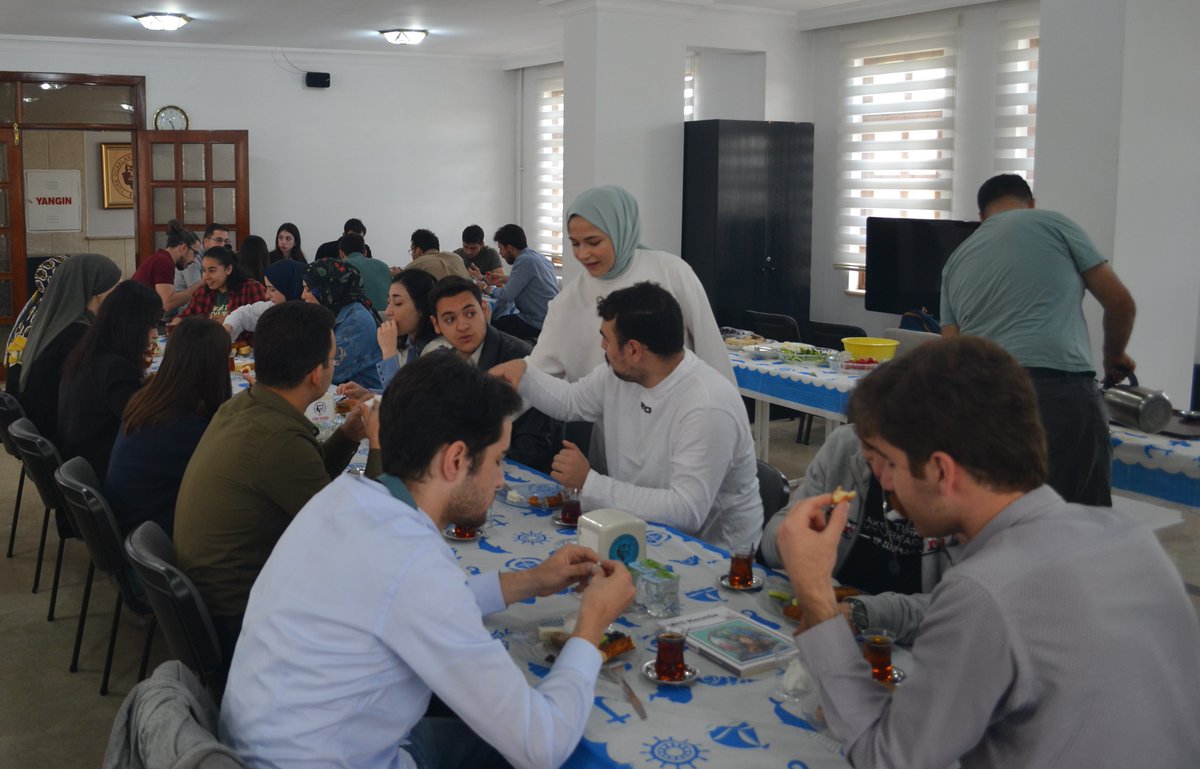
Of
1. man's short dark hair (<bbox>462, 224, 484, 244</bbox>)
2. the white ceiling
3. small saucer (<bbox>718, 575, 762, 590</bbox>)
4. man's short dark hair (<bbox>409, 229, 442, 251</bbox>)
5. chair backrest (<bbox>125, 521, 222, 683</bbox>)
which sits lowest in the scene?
chair backrest (<bbox>125, 521, 222, 683</bbox>)

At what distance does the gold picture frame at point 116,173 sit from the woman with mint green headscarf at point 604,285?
912cm

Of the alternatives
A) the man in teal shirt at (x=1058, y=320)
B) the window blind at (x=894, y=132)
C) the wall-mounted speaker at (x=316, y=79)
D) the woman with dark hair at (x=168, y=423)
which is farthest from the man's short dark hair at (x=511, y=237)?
the woman with dark hair at (x=168, y=423)

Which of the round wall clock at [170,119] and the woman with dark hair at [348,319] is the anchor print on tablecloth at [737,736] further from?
the round wall clock at [170,119]

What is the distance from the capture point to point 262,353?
8.94ft

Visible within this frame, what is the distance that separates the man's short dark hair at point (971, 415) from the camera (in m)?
1.38

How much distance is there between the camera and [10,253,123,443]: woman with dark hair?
4520 mm

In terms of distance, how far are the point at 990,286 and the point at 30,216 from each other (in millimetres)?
10466

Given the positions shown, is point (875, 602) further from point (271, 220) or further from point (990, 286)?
point (271, 220)

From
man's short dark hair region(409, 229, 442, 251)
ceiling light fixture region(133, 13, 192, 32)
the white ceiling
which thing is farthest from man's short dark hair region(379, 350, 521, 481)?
ceiling light fixture region(133, 13, 192, 32)

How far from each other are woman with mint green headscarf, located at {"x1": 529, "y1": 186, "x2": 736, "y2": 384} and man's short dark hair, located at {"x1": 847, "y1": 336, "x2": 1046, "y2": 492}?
7.43ft

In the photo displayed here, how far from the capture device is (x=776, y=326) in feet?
22.1

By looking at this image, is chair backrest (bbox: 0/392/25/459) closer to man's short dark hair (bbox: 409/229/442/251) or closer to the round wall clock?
man's short dark hair (bbox: 409/229/442/251)

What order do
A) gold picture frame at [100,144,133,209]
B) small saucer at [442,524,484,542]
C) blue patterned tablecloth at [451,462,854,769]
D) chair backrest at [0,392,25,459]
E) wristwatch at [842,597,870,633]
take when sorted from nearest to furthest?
blue patterned tablecloth at [451,462,854,769] < wristwatch at [842,597,870,633] < small saucer at [442,524,484,542] < chair backrest at [0,392,25,459] < gold picture frame at [100,144,133,209]

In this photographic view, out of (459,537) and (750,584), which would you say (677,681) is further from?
(459,537)
